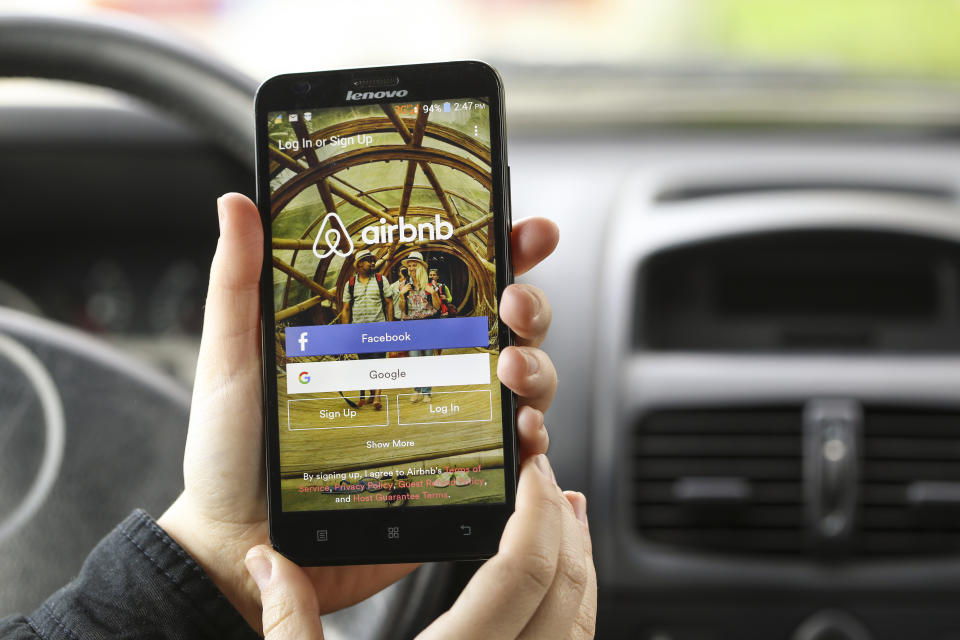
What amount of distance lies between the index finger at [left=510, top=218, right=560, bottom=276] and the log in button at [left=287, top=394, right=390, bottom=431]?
0.50 feet

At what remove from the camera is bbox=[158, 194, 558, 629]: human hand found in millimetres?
735

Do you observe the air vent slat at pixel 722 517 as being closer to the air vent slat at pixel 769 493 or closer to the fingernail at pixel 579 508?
the air vent slat at pixel 769 493

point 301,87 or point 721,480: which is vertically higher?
point 301,87

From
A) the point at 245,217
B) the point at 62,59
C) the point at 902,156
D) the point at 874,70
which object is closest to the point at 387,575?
the point at 245,217

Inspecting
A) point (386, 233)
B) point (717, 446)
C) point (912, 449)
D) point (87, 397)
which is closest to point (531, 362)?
point (386, 233)

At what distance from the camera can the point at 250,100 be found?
2.80 feet

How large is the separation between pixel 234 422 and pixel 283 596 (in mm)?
150

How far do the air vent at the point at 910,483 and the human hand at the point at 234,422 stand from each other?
0.63 m

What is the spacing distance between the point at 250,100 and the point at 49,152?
75 centimetres

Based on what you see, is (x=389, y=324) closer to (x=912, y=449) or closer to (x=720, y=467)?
(x=720, y=467)

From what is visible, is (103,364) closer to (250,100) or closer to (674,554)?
(250,100)

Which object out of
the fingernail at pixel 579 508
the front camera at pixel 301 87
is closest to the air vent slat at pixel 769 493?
the fingernail at pixel 579 508

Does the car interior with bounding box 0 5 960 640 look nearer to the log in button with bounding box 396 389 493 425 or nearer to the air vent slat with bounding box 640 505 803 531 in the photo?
the air vent slat with bounding box 640 505 803 531

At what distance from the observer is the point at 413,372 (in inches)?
29.3
